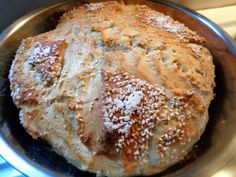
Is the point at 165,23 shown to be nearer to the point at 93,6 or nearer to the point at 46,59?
the point at 93,6

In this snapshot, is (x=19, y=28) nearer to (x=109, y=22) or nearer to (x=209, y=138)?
(x=109, y=22)

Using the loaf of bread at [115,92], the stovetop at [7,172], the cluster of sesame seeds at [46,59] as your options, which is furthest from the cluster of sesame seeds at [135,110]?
the stovetop at [7,172]

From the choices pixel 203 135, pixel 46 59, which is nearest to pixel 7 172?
pixel 46 59

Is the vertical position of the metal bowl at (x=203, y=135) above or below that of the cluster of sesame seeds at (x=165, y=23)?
below

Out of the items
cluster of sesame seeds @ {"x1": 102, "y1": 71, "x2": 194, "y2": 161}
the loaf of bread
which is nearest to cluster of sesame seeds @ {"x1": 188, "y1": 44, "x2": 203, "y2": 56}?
the loaf of bread

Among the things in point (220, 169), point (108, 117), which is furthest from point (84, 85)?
point (220, 169)

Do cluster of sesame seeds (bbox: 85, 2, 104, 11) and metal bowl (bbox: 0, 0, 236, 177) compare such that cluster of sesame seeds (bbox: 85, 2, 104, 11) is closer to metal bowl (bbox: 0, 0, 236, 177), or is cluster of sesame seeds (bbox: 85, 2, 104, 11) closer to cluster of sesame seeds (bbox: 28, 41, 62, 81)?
metal bowl (bbox: 0, 0, 236, 177)

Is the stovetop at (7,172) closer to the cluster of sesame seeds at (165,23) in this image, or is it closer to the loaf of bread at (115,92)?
the loaf of bread at (115,92)
